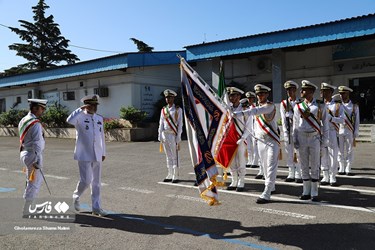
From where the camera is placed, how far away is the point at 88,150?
5828mm

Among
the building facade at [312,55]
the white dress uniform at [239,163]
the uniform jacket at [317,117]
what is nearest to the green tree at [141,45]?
the building facade at [312,55]

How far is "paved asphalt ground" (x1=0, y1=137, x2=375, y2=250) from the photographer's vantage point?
457cm

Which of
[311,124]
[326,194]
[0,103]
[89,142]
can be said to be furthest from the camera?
[0,103]

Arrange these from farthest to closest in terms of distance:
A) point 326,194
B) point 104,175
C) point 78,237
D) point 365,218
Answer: point 104,175
point 326,194
point 365,218
point 78,237

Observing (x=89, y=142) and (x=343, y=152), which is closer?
(x=89, y=142)

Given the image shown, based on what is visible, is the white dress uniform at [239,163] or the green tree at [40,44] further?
the green tree at [40,44]

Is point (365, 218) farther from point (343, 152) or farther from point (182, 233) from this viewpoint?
point (343, 152)

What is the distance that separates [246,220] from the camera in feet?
18.0

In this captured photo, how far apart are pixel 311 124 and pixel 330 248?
2652 mm

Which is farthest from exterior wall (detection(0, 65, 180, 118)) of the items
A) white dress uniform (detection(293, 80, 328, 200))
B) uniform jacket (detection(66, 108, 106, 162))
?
white dress uniform (detection(293, 80, 328, 200))

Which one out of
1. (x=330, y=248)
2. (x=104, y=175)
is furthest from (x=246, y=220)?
(x=104, y=175)
